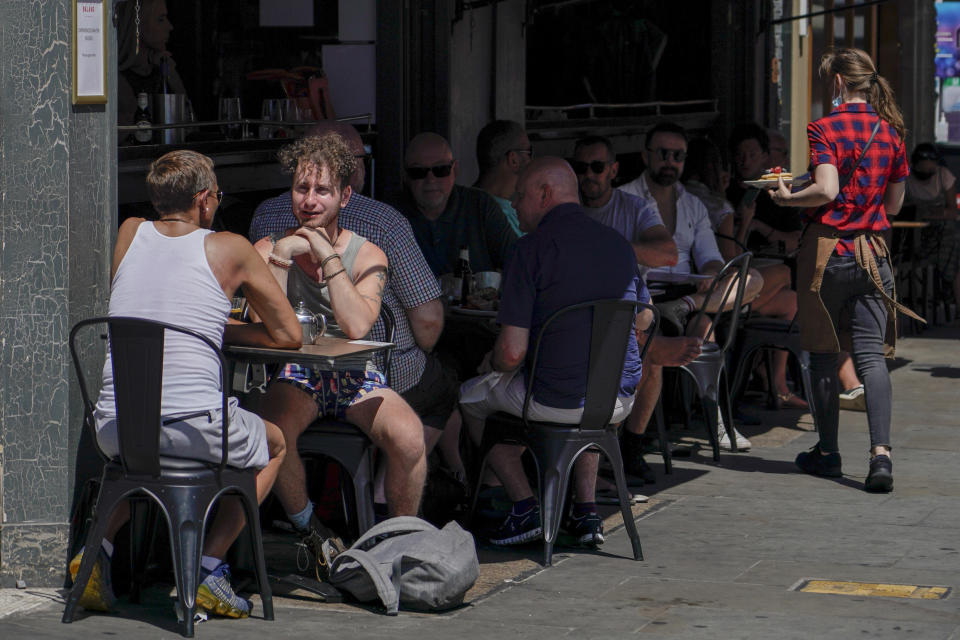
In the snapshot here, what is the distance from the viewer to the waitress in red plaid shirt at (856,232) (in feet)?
21.3

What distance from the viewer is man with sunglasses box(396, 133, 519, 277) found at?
6363 mm

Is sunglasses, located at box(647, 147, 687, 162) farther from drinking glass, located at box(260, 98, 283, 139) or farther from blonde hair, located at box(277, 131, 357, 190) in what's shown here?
blonde hair, located at box(277, 131, 357, 190)

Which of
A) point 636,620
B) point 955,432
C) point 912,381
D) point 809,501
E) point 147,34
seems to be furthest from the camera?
point 912,381

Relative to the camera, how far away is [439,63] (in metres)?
8.07

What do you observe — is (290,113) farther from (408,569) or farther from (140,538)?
(408,569)

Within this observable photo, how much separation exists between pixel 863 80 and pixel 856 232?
621 mm

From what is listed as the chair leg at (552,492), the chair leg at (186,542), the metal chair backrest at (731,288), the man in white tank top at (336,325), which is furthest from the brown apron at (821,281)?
the chair leg at (186,542)

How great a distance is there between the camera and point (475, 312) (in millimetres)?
5824

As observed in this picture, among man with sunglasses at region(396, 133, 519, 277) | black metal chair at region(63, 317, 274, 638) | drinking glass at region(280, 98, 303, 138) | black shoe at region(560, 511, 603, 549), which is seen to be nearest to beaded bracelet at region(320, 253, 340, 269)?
black metal chair at region(63, 317, 274, 638)

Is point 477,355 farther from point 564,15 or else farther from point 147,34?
point 564,15

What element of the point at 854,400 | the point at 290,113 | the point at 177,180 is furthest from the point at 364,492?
the point at 854,400

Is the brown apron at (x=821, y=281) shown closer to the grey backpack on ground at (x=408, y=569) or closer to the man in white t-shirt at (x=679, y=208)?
the man in white t-shirt at (x=679, y=208)

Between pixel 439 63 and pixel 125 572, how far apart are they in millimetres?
3990

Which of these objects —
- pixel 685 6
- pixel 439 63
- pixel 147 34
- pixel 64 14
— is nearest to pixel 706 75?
pixel 685 6
